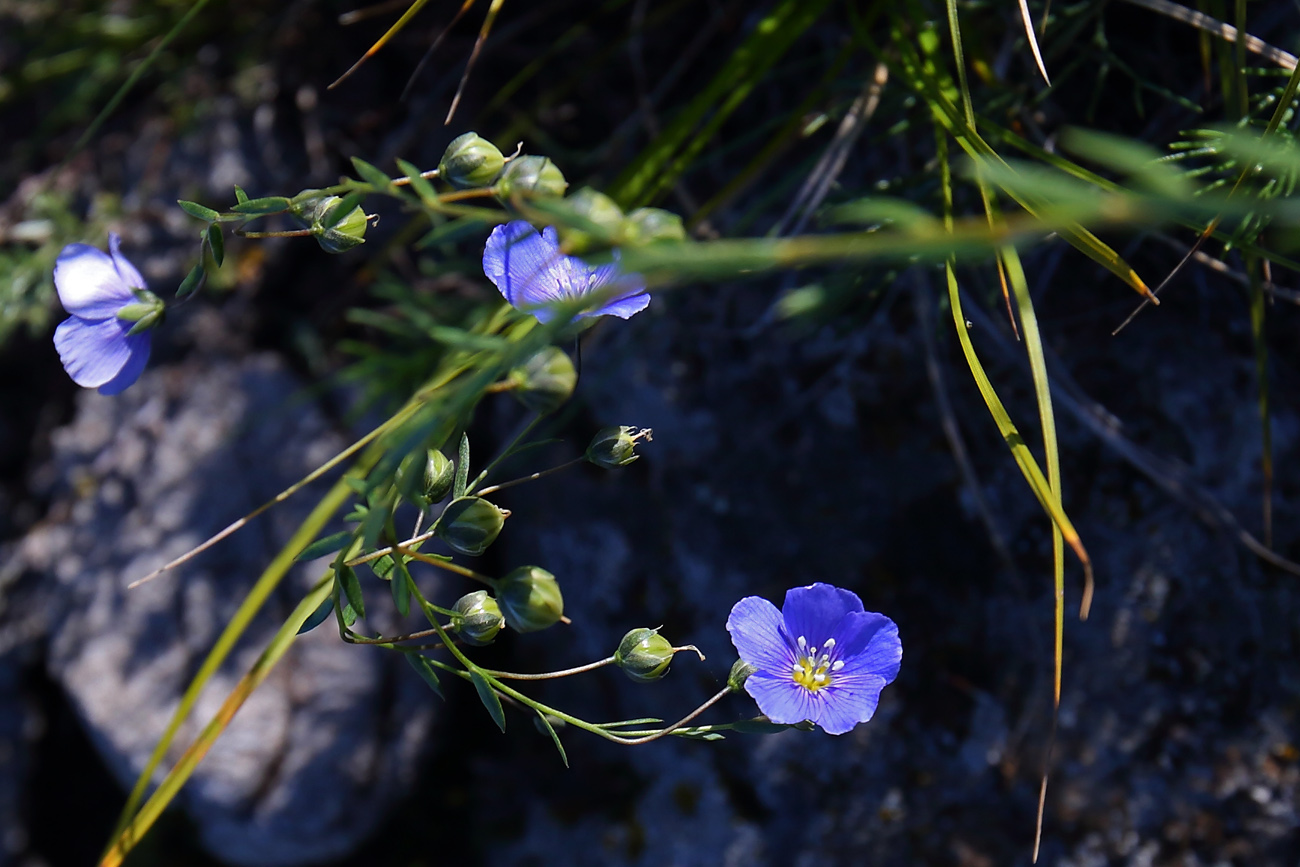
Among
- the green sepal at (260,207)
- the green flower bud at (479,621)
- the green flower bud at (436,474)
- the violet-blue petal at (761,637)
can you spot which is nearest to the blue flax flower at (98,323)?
the green sepal at (260,207)

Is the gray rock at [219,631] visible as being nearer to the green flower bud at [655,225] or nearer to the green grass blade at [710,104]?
the green grass blade at [710,104]

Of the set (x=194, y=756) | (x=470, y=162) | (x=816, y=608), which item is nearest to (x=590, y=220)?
(x=470, y=162)

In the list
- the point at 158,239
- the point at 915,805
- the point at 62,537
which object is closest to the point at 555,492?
the point at 915,805

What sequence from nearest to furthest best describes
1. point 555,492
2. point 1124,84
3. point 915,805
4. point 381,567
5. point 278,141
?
point 381,567, point 1124,84, point 915,805, point 555,492, point 278,141

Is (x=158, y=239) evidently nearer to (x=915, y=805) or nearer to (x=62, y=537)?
(x=62, y=537)

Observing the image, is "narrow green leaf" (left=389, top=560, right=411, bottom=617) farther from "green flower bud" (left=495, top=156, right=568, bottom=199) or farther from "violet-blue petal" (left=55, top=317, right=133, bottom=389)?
"violet-blue petal" (left=55, top=317, right=133, bottom=389)

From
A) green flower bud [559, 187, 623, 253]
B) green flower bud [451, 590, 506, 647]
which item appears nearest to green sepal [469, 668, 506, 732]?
green flower bud [451, 590, 506, 647]

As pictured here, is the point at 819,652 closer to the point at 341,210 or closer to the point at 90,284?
the point at 341,210
